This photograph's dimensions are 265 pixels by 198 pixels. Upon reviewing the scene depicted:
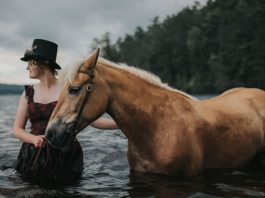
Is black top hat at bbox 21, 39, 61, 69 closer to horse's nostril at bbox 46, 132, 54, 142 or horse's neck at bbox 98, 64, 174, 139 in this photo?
horse's neck at bbox 98, 64, 174, 139

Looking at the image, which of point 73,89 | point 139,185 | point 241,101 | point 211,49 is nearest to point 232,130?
point 241,101

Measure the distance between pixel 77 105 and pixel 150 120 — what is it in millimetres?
1122

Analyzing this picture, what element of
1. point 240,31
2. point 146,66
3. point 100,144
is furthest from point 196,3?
point 100,144

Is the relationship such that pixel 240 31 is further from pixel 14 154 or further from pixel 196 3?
pixel 14 154

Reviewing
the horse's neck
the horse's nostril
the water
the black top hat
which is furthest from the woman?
the horse's neck

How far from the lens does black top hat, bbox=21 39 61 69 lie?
6.68m

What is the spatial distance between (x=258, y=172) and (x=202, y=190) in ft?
5.76

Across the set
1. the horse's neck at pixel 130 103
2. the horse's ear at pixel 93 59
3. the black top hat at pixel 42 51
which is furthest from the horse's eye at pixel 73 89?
the black top hat at pixel 42 51

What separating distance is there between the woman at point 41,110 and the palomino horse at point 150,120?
0.96 metres

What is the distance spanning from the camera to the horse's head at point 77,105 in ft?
18.8

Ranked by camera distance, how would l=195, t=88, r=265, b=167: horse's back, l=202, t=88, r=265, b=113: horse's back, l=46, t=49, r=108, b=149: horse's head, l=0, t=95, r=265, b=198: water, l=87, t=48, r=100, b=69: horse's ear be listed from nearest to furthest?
l=46, t=49, r=108, b=149: horse's head, l=87, t=48, r=100, b=69: horse's ear, l=0, t=95, r=265, b=198: water, l=195, t=88, r=265, b=167: horse's back, l=202, t=88, r=265, b=113: horse's back

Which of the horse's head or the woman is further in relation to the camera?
the woman

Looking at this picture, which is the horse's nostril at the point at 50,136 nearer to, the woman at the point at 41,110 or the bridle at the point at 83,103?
the bridle at the point at 83,103

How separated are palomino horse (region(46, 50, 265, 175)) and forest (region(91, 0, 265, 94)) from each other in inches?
1324
